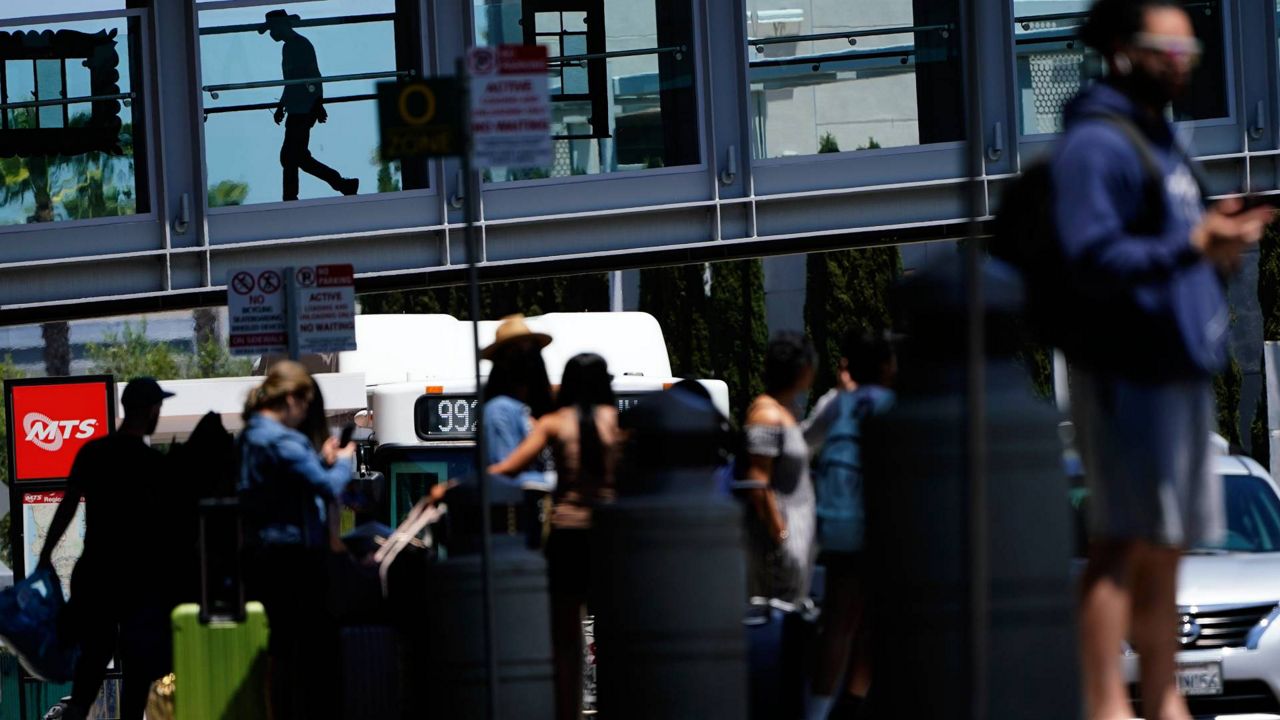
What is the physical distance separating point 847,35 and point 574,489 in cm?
857

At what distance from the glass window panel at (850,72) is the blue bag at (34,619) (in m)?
7.88

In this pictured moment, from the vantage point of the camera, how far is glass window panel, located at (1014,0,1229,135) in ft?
55.6

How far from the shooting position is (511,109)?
8688mm

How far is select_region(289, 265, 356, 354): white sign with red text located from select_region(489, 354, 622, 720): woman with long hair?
5230 millimetres

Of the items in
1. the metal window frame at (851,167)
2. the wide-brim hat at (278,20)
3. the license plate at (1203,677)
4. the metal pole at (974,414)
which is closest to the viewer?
the metal pole at (974,414)

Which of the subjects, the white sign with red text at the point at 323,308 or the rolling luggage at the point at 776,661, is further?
the white sign with red text at the point at 323,308

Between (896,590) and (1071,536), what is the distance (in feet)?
1.53

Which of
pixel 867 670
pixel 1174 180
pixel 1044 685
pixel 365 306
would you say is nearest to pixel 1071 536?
pixel 1044 685

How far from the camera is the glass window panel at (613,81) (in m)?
16.7

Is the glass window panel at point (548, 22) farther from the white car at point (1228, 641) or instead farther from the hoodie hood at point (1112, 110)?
the hoodie hood at point (1112, 110)

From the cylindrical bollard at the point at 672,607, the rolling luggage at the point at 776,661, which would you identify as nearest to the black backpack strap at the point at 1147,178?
the cylindrical bollard at the point at 672,607

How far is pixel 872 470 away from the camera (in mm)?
5887

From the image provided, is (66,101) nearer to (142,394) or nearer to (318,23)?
(318,23)

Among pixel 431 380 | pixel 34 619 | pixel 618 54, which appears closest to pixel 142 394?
pixel 34 619
